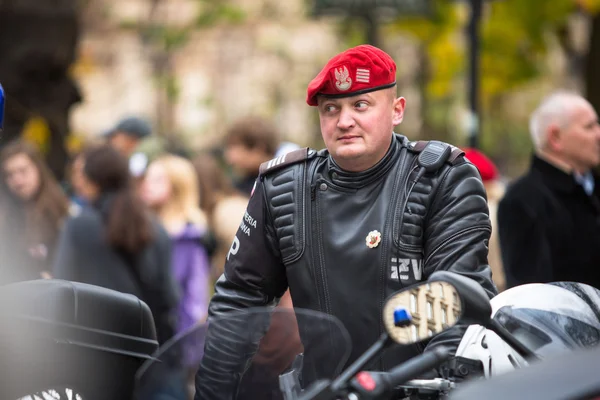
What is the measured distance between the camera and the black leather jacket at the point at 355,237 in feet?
12.1

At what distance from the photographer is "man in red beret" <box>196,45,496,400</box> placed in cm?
371

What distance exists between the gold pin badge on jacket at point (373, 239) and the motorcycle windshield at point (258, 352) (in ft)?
2.59

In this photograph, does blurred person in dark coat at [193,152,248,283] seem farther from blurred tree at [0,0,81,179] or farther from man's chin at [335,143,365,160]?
blurred tree at [0,0,81,179]

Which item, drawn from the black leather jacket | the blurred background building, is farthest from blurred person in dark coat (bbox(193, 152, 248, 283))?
the black leather jacket

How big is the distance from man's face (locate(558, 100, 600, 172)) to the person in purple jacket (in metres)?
2.67

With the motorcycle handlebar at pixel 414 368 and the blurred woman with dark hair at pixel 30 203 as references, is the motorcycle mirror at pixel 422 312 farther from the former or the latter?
the blurred woman with dark hair at pixel 30 203

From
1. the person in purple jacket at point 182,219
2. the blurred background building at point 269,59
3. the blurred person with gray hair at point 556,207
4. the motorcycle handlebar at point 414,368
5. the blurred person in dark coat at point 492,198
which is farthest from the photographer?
the blurred background building at point 269,59

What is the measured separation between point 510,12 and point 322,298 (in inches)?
555

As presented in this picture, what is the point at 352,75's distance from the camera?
12.5 ft

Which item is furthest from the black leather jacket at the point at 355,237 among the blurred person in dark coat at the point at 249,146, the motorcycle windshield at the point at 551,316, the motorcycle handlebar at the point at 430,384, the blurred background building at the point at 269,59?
the blurred background building at the point at 269,59

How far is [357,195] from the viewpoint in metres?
3.89

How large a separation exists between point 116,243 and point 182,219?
1.29 meters

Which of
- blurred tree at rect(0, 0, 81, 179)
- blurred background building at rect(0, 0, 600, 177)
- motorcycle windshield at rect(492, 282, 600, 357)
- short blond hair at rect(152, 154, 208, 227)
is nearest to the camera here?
motorcycle windshield at rect(492, 282, 600, 357)

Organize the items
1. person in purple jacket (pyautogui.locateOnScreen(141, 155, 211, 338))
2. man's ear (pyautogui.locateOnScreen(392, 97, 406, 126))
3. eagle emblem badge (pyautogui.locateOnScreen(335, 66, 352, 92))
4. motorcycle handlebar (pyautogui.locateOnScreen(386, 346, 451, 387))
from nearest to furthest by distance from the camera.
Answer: motorcycle handlebar (pyautogui.locateOnScreen(386, 346, 451, 387))
eagle emblem badge (pyautogui.locateOnScreen(335, 66, 352, 92))
man's ear (pyautogui.locateOnScreen(392, 97, 406, 126))
person in purple jacket (pyautogui.locateOnScreen(141, 155, 211, 338))
